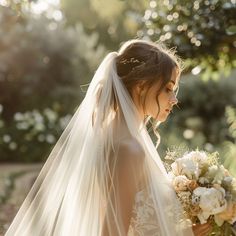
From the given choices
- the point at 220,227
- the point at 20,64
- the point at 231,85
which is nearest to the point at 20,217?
the point at 220,227

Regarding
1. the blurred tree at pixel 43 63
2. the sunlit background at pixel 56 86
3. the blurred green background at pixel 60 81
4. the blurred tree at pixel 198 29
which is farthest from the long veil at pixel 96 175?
the blurred tree at pixel 43 63

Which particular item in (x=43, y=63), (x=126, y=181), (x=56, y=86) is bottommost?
(x=56, y=86)

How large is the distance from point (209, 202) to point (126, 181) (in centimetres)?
43

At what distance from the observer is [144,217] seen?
114 inches

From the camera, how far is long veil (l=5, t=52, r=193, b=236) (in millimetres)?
2887

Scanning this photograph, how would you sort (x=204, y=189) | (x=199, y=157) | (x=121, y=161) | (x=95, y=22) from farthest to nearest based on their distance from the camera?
(x=95, y=22), (x=199, y=157), (x=204, y=189), (x=121, y=161)

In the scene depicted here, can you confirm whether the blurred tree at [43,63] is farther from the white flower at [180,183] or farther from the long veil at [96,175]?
the white flower at [180,183]

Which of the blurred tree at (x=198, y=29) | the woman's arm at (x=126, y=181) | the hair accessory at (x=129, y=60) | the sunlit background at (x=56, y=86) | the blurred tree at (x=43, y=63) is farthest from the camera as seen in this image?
the blurred tree at (x=43, y=63)

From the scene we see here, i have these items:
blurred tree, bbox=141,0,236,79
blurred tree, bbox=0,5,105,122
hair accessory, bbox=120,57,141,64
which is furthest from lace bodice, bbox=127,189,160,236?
blurred tree, bbox=0,5,105,122

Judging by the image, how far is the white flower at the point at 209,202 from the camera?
9.72ft

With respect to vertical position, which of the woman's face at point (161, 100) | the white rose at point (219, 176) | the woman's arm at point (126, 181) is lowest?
the white rose at point (219, 176)

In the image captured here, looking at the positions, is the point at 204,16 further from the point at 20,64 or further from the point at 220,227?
the point at 20,64

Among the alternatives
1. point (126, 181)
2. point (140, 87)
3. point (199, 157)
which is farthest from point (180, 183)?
point (140, 87)

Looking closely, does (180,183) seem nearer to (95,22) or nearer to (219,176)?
(219,176)
